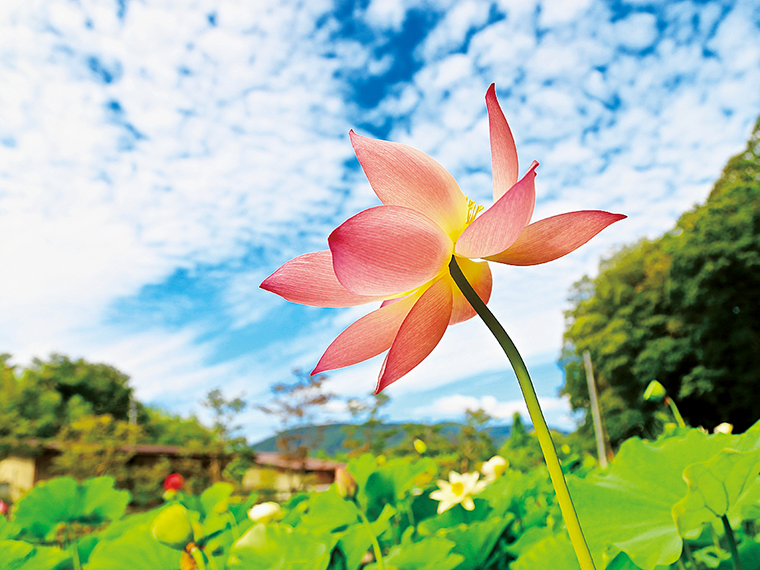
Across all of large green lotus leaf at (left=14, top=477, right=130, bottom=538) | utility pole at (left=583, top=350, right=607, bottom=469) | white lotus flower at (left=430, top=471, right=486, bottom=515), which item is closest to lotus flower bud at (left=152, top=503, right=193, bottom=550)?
white lotus flower at (left=430, top=471, right=486, bottom=515)

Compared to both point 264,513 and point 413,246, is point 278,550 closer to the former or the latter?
point 264,513

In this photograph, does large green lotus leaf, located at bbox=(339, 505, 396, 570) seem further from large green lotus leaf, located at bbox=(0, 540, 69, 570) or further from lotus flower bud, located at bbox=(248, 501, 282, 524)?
large green lotus leaf, located at bbox=(0, 540, 69, 570)

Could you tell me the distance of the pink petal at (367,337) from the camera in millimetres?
382

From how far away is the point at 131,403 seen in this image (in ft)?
74.2

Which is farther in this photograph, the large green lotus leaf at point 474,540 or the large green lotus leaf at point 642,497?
the large green lotus leaf at point 474,540

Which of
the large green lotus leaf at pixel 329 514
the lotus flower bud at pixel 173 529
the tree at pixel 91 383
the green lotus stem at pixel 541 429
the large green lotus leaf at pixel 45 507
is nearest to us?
the green lotus stem at pixel 541 429

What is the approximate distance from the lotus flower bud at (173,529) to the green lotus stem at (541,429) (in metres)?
0.42

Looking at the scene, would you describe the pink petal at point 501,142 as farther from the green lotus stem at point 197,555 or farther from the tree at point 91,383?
the tree at point 91,383

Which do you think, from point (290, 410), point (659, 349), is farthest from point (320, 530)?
point (659, 349)

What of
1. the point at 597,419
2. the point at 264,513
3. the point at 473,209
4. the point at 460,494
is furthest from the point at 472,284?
the point at 597,419

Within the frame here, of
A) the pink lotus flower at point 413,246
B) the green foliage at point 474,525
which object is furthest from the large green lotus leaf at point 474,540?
the pink lotus flower at point 413,246

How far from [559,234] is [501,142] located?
0.09 m

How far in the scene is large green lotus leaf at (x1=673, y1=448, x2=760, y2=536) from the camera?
0.38 meters

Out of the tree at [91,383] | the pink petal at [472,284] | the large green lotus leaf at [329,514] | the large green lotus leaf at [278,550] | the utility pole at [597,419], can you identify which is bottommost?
the utility pole at [597,419]
